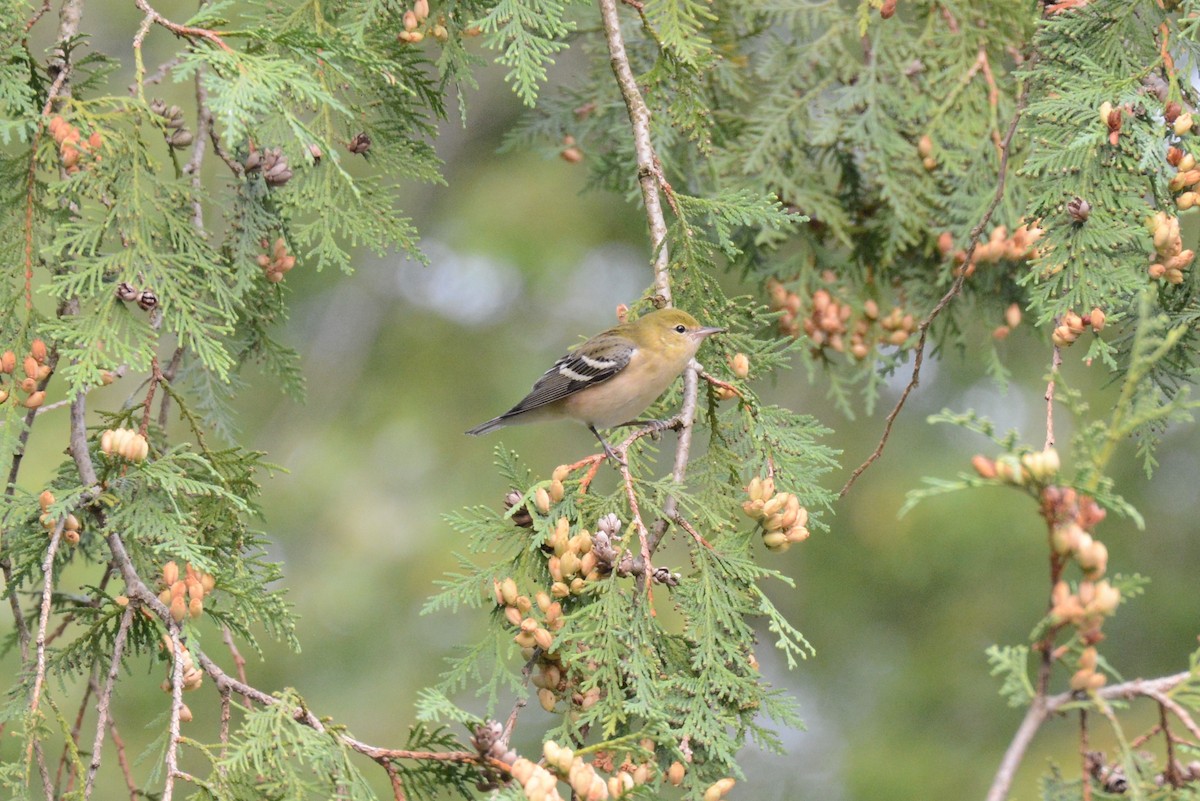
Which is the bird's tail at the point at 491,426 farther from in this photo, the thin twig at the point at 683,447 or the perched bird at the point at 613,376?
the thin twig at the point at 683,447

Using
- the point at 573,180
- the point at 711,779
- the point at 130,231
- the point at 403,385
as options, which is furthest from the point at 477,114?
the point at 711,779

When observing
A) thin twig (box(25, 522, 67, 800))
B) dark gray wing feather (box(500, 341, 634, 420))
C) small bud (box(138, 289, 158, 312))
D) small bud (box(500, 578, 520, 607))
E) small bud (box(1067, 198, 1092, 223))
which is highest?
small bud (box(1067, 198, 1092, 223))

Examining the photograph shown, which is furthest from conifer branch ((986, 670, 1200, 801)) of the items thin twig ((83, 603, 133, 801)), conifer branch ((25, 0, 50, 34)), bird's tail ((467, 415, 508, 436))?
bird's tail ((467, 415, 508, 436))

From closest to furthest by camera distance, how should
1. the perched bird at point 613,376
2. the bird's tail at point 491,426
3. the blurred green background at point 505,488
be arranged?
1. the perched bird at point 613,376
2. the bird's tail at point 491,426
3. the blurred green background at point 505,488

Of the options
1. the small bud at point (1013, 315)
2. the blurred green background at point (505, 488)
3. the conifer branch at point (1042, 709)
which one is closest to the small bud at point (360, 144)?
the conifer branch at point (1042, 709)

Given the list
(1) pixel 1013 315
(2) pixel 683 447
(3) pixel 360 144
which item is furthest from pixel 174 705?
(1) pixel 1013 315

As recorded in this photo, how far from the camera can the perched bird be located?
3.64 m

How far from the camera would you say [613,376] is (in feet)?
Answer: 13.2

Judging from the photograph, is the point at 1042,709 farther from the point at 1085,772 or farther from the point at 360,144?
the point at 360,144

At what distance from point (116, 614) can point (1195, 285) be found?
241cm

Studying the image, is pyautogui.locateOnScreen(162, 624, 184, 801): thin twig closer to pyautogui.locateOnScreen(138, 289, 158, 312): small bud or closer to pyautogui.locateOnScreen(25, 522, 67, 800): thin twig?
pyautogui.locateOnScreen(25, 522, 67, 800): thin twig

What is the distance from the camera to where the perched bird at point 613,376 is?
3.64 meters

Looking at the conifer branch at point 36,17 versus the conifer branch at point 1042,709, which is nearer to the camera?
the conifer branch at point 1042,709

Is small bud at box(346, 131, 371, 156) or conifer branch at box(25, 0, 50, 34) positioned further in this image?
small bud at box(346, 131, 371, 156)
